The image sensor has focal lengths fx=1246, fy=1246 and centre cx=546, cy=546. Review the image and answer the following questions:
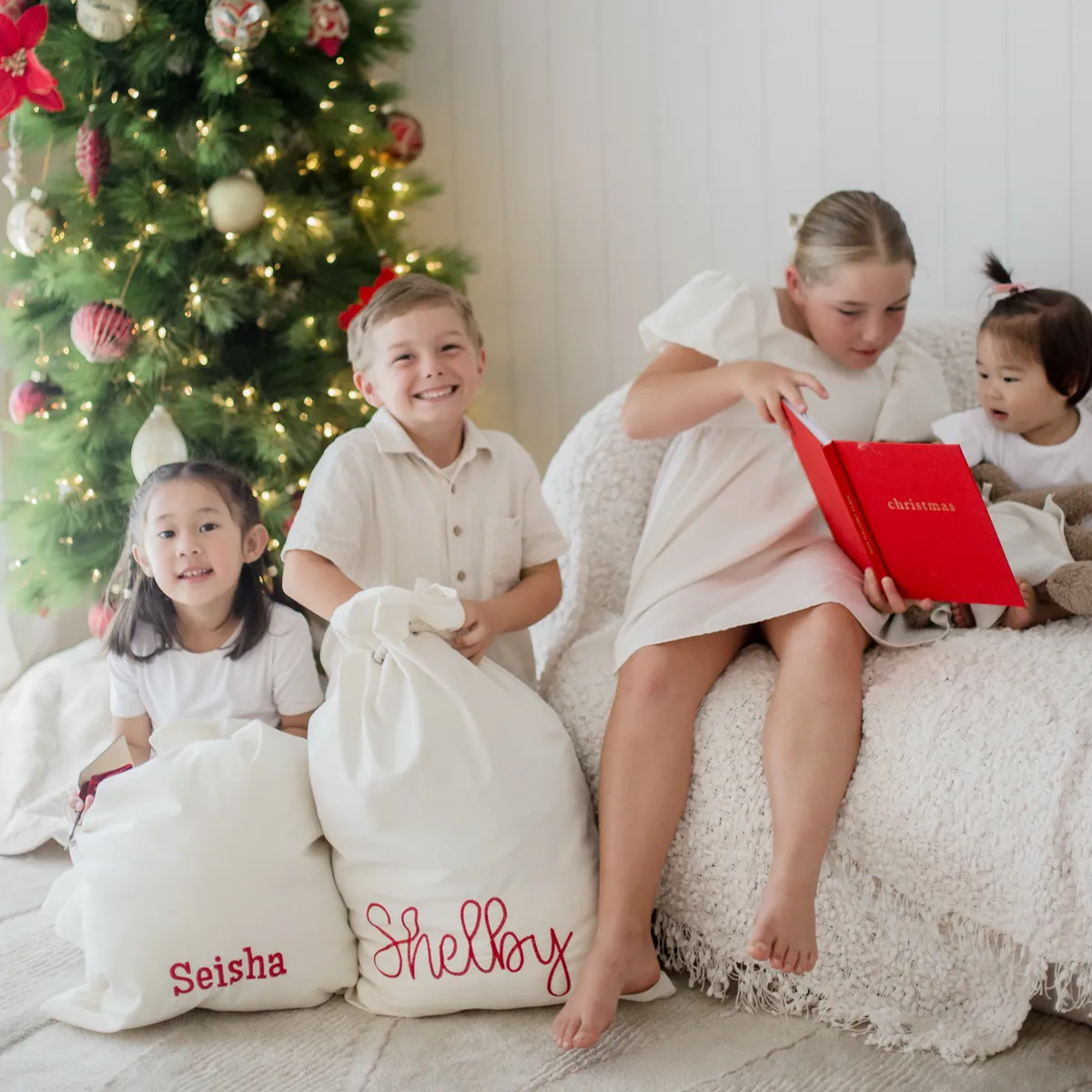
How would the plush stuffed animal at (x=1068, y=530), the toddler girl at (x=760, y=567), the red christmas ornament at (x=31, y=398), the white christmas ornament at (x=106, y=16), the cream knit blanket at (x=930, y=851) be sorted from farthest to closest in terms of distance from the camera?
the red christmas ornament at (x=31, y=398) → the white christmas ornament at (x=106, y=16) → the plush stuffed animal at (x=1068, y=530) → the toddler girl at (x=760, y=567) → the cream knit blanket at (x=930, y=851)

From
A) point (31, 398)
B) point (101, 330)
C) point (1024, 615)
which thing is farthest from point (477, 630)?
point (31, 398)

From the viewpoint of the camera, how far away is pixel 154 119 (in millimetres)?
2146

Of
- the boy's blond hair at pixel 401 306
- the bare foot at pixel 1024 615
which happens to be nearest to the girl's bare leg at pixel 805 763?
the bare foot at pixel 1024 615

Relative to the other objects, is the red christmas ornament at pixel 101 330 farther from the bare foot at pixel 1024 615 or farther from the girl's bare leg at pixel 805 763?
the bare foot at pixel 1024 615

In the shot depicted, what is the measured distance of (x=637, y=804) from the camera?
1.42m

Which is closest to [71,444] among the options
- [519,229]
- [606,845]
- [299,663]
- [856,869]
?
[299,663]

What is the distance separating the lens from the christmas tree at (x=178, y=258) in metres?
2.11

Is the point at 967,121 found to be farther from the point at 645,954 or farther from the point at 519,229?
the point at 645,954

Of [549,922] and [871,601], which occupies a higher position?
[871,601]

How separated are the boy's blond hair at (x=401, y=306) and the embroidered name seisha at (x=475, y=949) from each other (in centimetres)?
75

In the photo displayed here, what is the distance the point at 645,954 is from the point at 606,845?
0.12 metres

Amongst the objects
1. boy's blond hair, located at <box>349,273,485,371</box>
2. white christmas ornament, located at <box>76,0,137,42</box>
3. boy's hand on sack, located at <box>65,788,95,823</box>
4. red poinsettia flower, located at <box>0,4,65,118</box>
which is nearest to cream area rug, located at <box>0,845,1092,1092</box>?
boy's hand on sack, located at <box>65,788,95,823</box>

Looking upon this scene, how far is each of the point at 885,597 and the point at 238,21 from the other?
1.42 meters

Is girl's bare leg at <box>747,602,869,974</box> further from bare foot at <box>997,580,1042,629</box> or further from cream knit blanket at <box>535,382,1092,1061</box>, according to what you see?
bare foot at <box>997,580,1042,629</box>
